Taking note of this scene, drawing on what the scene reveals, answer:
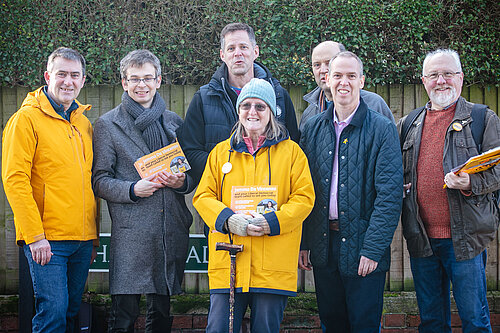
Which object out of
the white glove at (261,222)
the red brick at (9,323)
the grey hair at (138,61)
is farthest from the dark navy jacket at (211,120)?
the red brick at (9,323)

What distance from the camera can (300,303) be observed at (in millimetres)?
4945

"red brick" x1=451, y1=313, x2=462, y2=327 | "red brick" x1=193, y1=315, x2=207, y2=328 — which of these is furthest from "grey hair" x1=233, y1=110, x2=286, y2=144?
"red brick" x1=451, y1=313, x2=462, y2=327

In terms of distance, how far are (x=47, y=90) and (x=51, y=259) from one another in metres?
1.29

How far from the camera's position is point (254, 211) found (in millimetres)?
3217

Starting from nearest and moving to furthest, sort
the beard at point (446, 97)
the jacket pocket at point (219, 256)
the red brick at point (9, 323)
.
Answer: the jacket pocket at point (219, 256)
the beard at point (446, 97)
the red brick at point (9, 323)

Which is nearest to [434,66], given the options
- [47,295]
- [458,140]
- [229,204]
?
[458,140]

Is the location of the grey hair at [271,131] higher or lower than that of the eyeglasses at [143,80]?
lower

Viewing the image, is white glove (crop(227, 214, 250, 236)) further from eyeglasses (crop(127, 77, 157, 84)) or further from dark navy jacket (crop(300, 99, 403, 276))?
eyeglasses (crop(127, 77, 157, 84))

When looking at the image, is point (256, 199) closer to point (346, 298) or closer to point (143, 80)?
point (346, 298)

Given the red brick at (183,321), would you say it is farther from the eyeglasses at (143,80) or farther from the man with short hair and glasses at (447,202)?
the eyeglasses at (143,80)

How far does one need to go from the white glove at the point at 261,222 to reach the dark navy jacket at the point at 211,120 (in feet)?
2.45

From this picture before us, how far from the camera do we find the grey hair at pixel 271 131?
134 inches

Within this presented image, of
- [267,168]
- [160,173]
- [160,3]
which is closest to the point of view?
[267,168]

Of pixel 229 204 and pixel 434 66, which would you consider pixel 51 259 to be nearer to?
pixel 229 204
